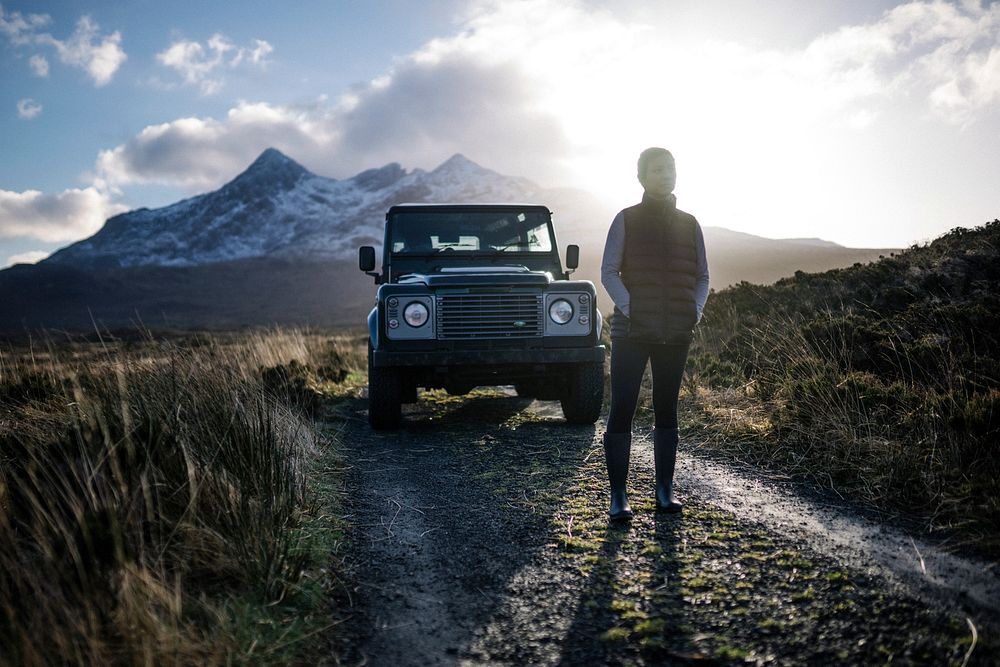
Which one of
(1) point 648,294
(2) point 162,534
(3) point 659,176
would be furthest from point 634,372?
(2) point 162,534

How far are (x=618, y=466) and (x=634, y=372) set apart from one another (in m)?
0.50

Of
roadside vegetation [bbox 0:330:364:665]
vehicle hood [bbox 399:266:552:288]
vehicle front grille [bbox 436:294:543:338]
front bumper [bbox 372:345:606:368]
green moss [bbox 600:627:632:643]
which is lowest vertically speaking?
green moss [bbox 600:627:632:643]

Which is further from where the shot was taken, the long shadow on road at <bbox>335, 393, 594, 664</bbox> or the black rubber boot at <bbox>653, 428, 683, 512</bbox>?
the black rubber boot at <bbox>653, 428, 683, 512</bbox>

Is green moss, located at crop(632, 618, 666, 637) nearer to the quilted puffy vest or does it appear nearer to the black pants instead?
the black pants

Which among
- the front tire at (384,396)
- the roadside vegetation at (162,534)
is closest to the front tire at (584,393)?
the front tire at (384,396)

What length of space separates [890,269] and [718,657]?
28.2 feet

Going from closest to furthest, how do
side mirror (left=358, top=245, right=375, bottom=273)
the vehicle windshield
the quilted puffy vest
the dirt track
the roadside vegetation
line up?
the roadside vegetation → the dirt track → the quilted puffy vest → side mirror (left=358, top=245, right=375, bottom=273) → the vehicle windshield

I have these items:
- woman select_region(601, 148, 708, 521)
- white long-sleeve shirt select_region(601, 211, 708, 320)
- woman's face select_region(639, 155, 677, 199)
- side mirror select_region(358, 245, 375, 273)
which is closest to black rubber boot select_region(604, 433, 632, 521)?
woman select_region(601, 148, 708, 521)

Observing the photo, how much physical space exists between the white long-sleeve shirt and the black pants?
0.63ft

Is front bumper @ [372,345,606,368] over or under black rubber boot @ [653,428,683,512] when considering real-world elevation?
over

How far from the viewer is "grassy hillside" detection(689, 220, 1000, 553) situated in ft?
11.0

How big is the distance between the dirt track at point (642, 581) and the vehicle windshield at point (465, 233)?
317 centimetres

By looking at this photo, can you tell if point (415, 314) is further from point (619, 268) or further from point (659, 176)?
point (659, 176)

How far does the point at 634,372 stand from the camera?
10.8 ft
